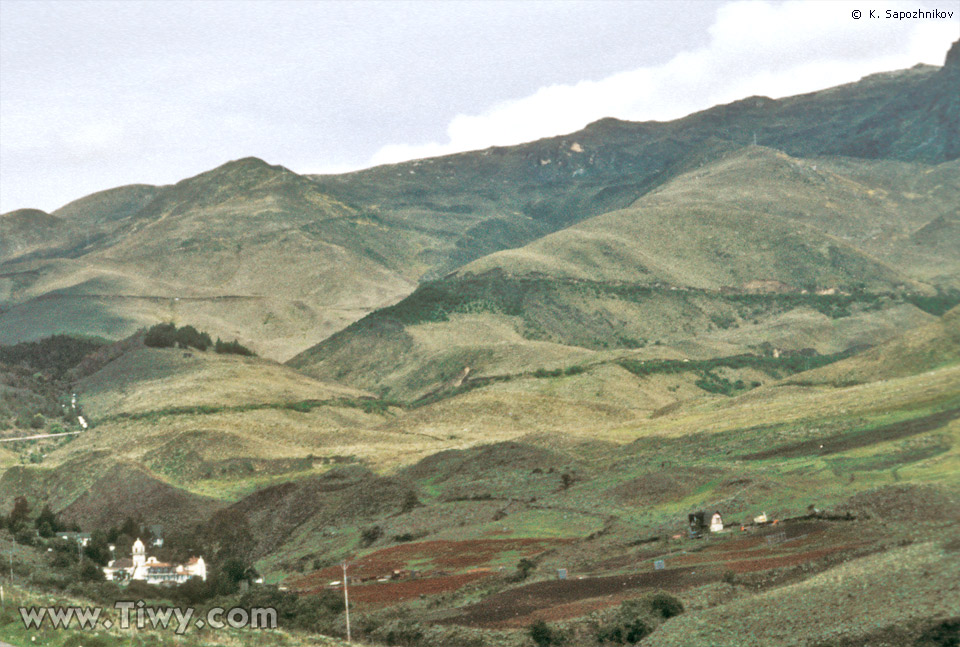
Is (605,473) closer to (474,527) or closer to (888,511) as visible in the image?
(474,527)

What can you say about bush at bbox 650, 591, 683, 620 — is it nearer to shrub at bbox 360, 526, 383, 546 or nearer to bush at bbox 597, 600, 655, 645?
bush at bbox 597, 600, 655, 645

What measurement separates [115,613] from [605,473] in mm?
64521

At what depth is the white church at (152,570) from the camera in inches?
3287

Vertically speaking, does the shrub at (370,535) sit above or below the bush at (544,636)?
below

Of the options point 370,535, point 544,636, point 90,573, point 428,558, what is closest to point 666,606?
point 544,636

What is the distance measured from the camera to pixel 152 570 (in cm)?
8756

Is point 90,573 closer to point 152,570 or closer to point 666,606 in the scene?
point 152,570

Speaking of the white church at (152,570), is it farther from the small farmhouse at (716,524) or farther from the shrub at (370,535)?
the small farmhouse at (716,524)

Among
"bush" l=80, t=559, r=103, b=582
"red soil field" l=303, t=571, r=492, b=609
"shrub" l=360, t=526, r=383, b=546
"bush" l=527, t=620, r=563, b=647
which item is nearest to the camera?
"bush" l=527, t=620, r=563, b=647

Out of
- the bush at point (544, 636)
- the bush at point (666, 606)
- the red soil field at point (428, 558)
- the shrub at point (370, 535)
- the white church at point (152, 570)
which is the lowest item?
the shrub at point (370, 535)

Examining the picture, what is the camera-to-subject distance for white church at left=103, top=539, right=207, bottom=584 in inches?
3287

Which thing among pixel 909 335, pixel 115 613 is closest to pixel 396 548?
pixel 115 613

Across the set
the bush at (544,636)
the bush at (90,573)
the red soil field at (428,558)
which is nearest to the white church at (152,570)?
the bush at (90,573)

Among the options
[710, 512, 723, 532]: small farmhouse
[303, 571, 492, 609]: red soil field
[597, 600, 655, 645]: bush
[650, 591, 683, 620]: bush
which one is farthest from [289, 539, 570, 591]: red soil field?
[650, 591, 683, 620]: bush
